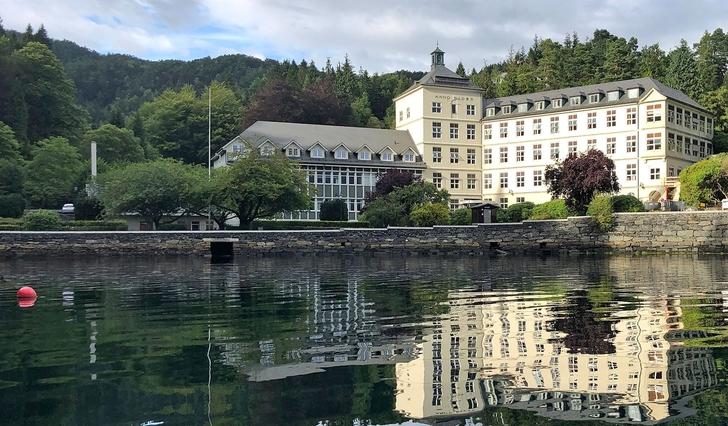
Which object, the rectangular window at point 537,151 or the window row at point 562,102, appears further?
the rectangular window at point 537,151

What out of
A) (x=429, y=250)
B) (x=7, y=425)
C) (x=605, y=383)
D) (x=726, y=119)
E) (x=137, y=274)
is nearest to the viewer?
(x=7, y=425)

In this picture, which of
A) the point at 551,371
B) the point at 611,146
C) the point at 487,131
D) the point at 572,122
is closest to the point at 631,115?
the point at 611,146

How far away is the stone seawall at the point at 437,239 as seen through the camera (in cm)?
4438

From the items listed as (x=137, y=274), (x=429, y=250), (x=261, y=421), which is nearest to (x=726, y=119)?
(x=429, y=250)

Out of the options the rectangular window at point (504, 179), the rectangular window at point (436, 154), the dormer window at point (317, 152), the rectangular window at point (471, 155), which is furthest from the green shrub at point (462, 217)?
the rectangular window at point (471, 155)

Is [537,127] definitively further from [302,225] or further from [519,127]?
[302,225]

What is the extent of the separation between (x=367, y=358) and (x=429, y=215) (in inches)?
1700

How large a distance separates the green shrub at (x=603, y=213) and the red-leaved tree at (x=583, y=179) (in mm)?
3204

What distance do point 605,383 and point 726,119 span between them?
256ft

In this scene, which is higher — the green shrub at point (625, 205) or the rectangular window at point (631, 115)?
the rectangular window at point (631, 115)

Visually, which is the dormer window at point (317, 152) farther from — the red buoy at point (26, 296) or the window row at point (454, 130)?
the red buoy at point (26, 296)

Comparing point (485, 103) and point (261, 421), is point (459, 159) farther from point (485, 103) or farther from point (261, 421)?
point (261, 421)

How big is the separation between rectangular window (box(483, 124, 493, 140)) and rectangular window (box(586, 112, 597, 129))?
1099cm

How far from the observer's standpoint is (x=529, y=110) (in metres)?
72.1
